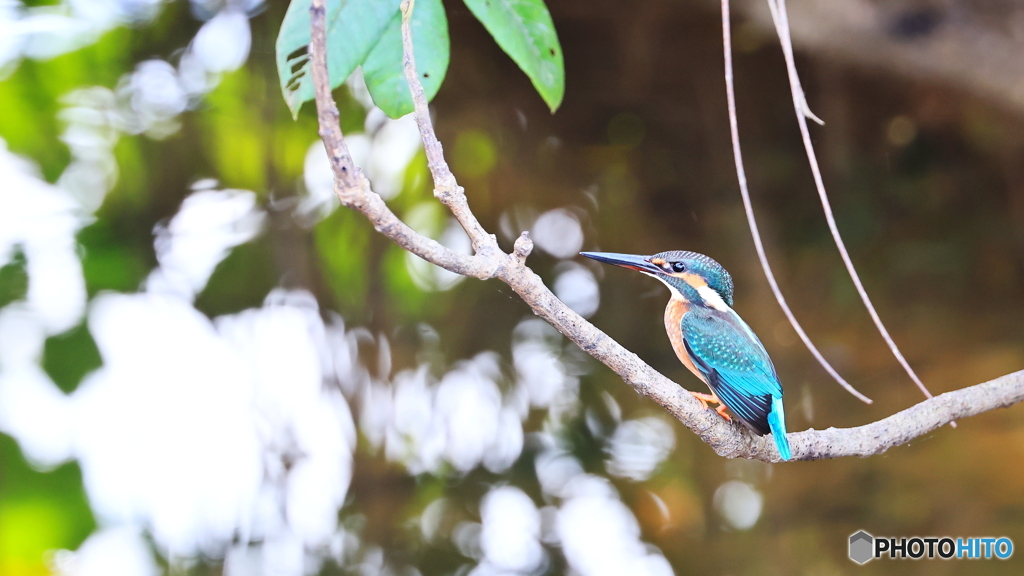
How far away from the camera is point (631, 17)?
5.74 ft

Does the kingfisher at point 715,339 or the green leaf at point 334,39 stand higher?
the green leaf at point 334,39

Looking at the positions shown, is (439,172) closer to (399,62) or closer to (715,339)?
(399,62)

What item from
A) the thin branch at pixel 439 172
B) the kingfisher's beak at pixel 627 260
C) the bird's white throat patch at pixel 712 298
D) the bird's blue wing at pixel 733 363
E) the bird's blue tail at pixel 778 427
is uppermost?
the thin branch at pixel 439 172

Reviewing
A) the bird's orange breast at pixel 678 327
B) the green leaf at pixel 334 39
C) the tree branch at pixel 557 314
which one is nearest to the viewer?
the tree branch at pixel 557 314

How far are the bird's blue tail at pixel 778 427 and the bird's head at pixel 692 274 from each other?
0.12m

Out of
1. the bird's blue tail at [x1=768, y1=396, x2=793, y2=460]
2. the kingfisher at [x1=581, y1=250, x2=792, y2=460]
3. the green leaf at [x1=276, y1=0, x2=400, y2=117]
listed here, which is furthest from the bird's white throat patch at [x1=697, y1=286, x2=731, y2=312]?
the green leaf at [x1=276, y1=0, x2=400, y2=117]

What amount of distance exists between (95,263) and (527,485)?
1.14 meters

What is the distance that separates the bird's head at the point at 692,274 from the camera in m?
0.70

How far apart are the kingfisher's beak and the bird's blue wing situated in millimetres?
61

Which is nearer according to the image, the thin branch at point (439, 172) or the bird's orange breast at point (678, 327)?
Result: the thin branch at point (439, 172)

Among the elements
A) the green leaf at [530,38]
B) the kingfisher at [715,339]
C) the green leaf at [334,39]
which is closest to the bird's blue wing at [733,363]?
the kingfisher at [715,339]

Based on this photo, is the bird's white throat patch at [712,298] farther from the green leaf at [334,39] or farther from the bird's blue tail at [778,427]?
the green leaf at [334,39]

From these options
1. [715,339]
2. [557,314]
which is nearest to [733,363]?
[715,339]

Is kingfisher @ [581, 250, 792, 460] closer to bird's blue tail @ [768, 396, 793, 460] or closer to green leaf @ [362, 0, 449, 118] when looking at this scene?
bird's blue tail @ [768, 396, 793, 460]
